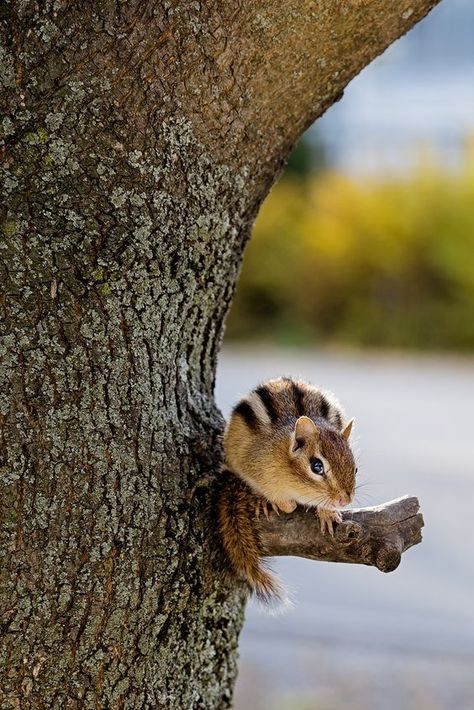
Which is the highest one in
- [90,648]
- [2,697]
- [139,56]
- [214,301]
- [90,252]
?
[139,56]

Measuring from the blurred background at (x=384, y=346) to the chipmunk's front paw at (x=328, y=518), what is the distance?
0.83 feet

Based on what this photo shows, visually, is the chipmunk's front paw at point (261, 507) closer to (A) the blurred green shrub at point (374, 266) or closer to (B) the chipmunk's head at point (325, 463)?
(B) the chipmunk's head at point (325, 463)

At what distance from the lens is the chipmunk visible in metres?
2.02

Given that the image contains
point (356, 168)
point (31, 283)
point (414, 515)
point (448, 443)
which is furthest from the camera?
point (356, 168)

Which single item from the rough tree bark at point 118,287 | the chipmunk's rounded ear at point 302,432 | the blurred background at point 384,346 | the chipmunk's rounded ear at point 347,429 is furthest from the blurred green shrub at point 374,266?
the rough tree bark at point 118,287

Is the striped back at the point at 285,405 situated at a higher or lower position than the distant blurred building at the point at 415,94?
lower

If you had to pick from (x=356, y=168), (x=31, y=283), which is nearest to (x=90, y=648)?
(x=31, y=283)

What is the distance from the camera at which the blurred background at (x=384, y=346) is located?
18.7 ft

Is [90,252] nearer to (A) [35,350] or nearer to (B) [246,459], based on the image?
(A) [35,350]

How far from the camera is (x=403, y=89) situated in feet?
84.6

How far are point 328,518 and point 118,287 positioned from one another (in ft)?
1.95

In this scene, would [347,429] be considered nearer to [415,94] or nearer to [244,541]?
[244,541]

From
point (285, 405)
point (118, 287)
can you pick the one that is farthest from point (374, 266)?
point (118, 287)

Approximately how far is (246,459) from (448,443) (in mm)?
7806
